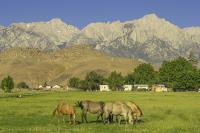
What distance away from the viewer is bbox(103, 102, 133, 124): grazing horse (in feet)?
136

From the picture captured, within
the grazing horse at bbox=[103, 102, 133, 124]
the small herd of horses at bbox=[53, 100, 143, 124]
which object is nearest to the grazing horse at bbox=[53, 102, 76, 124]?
the small herd of horses at bbox=[53, 100, 143, 124]

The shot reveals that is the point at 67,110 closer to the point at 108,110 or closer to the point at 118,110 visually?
the point at 108,110

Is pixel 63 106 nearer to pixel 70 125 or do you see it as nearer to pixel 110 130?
pixel 70 125

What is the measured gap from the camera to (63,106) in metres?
42.8

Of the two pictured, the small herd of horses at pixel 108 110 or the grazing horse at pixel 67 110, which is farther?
the grazing horse at pixel 67 110

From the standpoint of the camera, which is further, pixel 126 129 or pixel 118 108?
pixel 118 108

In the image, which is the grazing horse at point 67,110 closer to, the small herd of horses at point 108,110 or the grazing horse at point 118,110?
the small herd of horses at point 108,110

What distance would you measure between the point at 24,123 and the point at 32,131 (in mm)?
7712

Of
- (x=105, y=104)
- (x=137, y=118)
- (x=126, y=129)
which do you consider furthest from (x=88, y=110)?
(x=126, y=129)

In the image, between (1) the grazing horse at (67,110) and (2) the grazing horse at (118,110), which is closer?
(2) the grazing horse at (118,110)

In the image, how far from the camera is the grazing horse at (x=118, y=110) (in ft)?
136

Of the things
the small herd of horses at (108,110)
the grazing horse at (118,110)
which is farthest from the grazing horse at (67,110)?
the grazing horse at (118,110)

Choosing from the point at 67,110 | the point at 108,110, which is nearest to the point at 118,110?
the point at 108,110

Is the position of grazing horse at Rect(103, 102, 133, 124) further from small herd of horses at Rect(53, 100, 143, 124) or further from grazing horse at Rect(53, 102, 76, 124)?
grazing horse at Rect(53, 102, 76, 124)
